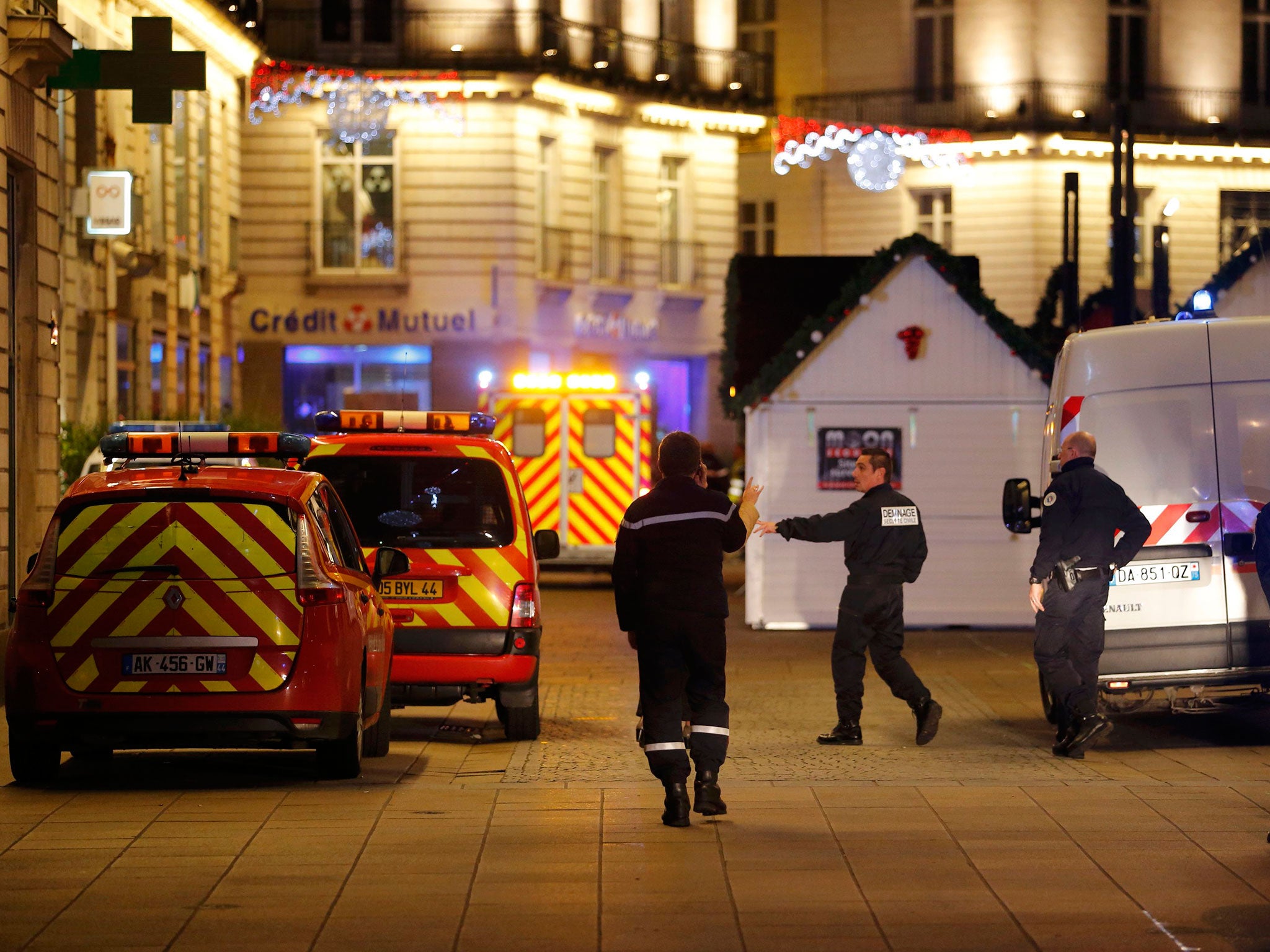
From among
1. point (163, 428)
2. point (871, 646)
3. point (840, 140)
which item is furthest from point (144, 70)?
point (840, 140)

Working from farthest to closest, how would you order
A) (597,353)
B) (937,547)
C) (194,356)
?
1. (597,353)
2. (194,356)
3. (937,547)

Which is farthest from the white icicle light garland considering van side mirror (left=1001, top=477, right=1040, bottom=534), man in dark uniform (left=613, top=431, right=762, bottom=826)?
man in dark uniform (left=613, top=431, right=762, bottom=826)

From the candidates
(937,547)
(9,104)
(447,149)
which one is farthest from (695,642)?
(447,149)

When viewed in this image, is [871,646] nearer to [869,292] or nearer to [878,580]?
[878,580]

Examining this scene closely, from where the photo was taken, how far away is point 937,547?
20.1m

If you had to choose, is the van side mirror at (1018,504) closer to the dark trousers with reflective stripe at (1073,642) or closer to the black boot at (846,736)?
the dark trousers with reflective stripe at (1073,642)

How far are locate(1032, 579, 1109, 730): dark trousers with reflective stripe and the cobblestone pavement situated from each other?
1.09ft

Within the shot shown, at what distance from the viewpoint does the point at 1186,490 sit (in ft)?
38.9

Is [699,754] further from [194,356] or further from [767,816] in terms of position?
[194,356]

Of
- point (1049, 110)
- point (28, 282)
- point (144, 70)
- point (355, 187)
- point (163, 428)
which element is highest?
point (1049, 110)

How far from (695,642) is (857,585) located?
3145 mm

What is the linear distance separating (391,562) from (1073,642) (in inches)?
143

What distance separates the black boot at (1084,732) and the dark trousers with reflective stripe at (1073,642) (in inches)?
1.6

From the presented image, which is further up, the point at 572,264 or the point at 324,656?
the point at 572,264
